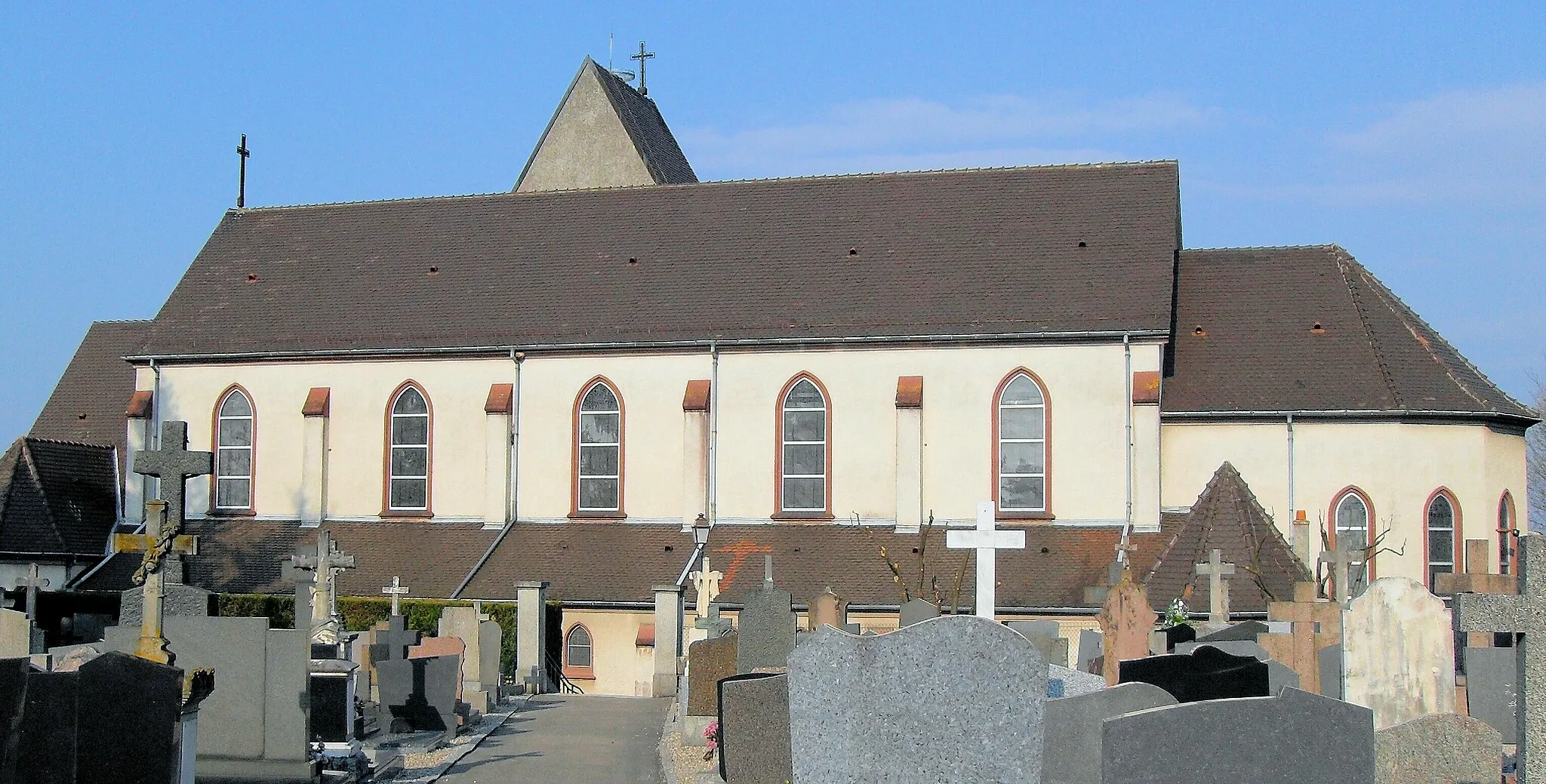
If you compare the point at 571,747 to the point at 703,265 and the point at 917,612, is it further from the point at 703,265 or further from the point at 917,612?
the point at 703,265

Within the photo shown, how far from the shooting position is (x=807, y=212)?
115 ft

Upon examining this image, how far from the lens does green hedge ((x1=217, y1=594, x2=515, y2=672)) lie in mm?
28547

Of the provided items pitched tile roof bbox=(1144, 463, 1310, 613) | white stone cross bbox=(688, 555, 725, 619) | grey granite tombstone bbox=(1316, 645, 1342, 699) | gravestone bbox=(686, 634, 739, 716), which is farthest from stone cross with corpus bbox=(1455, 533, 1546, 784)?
white stone cross bbox=(688, 555, 725, 619)

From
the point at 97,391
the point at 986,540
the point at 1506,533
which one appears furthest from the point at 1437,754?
the point at 97,391

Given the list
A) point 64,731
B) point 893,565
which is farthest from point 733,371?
point 64,731

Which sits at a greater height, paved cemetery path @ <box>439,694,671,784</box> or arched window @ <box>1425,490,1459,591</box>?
arched window @ <box>1425,490,1459,591</box>

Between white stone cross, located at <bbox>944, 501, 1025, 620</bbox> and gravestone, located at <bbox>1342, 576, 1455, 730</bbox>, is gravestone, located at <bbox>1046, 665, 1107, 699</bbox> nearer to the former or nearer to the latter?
white stone cross, located at <bbox>944, 501, 1025, 620</bbox>

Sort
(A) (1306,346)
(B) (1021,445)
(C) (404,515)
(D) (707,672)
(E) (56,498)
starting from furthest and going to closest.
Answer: (E) (56,498) < (C) (404,515) < (A) (1306,346) < (B) (1021,445) < (D) (707,672)

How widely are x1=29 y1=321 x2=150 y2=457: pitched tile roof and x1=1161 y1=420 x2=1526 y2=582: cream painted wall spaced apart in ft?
74.1

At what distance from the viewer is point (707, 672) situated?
17.7 metres

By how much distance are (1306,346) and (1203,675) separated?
22968mm

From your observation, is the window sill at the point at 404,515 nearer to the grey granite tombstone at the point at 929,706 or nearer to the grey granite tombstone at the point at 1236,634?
the grey granite tombstone at the point at 1236,634

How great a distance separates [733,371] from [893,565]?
571cm

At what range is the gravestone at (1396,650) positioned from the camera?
12.8 metres
